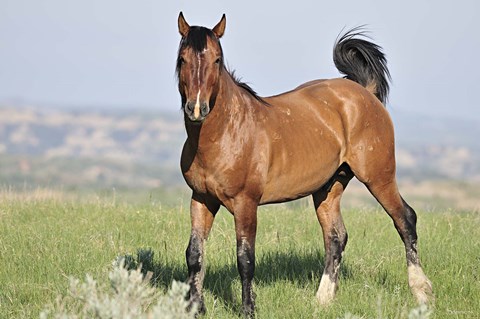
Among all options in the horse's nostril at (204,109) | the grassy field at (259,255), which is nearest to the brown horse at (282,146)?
the horse's nostril at (204,109)

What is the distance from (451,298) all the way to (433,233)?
2741mm

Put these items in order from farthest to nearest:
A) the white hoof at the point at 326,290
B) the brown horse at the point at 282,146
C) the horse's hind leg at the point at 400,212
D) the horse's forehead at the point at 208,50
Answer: the horse's hind leg at the point at 400,212
the white hoof at the point at 326,290
the brown horse at the point at 282,146
the horse's forehead at the point at 208,50

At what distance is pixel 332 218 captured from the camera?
7582 millimetres

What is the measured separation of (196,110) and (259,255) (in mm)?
3365

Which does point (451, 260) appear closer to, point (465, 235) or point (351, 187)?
point (465, 235)

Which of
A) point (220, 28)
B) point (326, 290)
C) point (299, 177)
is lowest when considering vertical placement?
point (326, 290)

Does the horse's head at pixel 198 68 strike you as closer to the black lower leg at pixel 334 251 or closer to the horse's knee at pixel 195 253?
the horse's knee at pixel 195 253

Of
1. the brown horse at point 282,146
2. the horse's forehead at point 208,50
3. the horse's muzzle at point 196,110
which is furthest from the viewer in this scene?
the brown horse at point 282,146

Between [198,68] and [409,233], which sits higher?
[198,68]

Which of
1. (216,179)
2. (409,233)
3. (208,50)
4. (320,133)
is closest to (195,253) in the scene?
(216,179)

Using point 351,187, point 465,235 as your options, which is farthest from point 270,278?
point 351,187

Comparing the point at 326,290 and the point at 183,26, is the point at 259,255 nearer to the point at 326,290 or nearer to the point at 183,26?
the point at 326,290

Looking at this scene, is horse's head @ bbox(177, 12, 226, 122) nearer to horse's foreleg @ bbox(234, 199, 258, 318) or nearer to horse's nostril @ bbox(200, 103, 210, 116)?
horse's nostril @ bbox(200, 103, 210, 116)

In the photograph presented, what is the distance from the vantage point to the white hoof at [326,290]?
6.77 m
